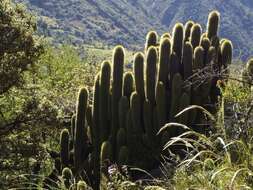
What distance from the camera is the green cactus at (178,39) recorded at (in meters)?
Answer: 12.0

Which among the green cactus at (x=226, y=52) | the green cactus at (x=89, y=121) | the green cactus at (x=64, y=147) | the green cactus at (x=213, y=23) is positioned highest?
the green cactus at (x=213, y=23)

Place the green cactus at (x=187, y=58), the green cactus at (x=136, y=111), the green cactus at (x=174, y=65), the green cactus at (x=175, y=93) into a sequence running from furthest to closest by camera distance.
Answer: the green cactus at (x=174, y=65)
the green cactus at (x=187, y=58)
the green cactus at (x=136, y=111)
the green cactus at (x=175, y=93)

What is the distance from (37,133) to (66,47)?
18684 millimetres

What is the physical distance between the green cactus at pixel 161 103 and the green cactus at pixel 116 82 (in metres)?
1.04

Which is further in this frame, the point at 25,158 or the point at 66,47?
the point at 66,47

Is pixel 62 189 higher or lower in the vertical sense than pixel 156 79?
lower

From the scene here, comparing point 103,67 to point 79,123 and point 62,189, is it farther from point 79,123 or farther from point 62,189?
point 62,189

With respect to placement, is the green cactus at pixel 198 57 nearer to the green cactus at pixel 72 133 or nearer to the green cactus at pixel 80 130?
the green cactus at pixel 80 130

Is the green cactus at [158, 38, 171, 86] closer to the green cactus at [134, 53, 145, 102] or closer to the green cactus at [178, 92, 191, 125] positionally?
the green cactus at [134, 53, 145, 102]

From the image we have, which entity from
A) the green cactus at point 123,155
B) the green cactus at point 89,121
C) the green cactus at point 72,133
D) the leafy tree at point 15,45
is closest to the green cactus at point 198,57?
the green cactus at point 123,155

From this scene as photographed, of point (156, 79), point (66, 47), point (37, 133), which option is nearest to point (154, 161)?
point (156, 79)

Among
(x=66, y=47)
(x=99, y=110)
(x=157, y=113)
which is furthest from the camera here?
(x=66, y=47)

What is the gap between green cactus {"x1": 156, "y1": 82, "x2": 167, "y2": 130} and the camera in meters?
11.2

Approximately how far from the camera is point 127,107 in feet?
38.0
